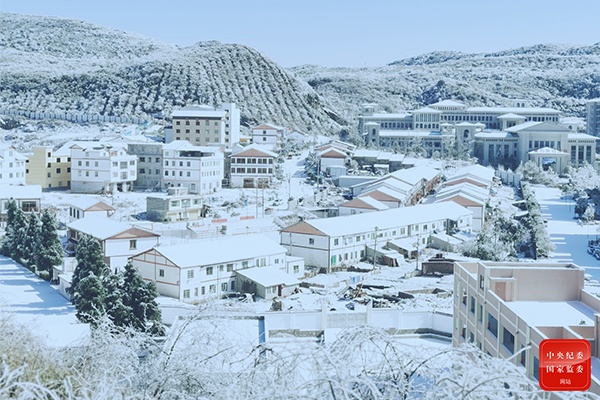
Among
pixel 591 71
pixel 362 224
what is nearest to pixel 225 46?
pixel 591 71

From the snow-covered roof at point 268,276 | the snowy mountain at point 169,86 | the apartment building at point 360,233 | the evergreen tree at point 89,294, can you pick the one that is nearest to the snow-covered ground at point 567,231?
the apartment building at point 360,233

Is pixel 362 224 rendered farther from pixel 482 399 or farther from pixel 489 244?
pixel 482 399

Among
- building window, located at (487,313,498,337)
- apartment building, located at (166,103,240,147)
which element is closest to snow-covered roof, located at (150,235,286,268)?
building window, located at (487,313,498,337)

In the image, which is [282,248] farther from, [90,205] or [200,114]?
[200,114]

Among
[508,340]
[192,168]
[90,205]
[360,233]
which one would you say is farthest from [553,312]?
[192,168]

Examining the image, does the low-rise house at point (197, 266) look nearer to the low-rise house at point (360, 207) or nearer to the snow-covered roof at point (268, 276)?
the snow-covered roof at point (268, 276)

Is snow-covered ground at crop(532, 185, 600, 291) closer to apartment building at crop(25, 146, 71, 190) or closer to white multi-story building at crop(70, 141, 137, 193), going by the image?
white multi-story building at crop(70, 141, 137, 193)
